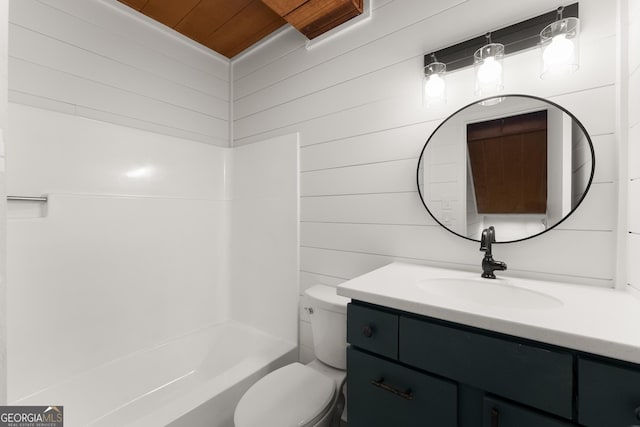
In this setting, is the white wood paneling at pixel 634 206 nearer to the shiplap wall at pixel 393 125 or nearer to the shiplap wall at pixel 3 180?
the shiplap wall at pixel 393 125

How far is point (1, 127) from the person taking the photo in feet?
1.77

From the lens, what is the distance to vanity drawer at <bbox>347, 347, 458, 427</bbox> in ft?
2.70

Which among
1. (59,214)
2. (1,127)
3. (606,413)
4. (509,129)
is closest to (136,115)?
(59,214)

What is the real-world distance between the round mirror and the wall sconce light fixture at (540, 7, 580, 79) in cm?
12

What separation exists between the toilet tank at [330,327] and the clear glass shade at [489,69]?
3.89ft

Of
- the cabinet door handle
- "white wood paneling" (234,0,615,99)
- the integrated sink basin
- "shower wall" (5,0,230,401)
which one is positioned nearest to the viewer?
the cabinet door handle

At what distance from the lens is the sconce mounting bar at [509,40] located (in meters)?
1.09

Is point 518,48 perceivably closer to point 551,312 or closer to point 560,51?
point 560,51

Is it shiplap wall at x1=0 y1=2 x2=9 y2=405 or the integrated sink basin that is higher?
shiplap wall at x1=0 y1=2 x2=9 y2=405

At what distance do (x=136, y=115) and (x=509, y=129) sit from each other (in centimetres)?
215

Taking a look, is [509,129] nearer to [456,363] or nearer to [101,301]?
[456,363]

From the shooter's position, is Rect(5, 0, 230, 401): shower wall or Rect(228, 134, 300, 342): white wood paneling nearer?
Rect(5, 0, 230, 401): shower wall

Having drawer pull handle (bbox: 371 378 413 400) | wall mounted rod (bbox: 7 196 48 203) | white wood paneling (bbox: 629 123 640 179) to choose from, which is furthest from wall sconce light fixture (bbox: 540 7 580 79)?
wall mounted rod (bbox: 7 196 48 203)

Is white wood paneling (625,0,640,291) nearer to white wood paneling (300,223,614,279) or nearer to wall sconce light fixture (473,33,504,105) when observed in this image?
white wood paneling (300,223,614,279)
